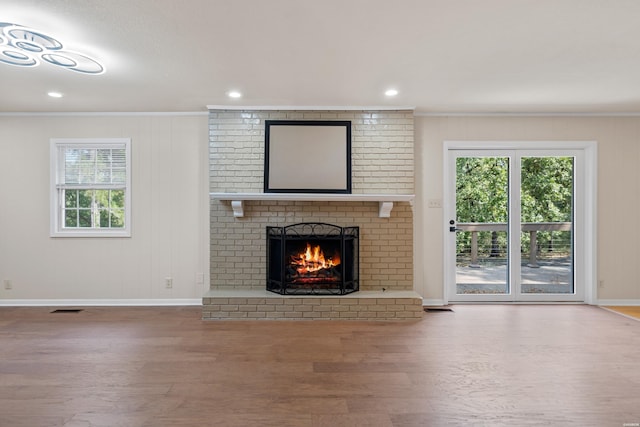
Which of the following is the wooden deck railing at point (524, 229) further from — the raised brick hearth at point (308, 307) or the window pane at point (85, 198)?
the window pane at point (85, 198)

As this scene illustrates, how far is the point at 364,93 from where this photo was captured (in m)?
3.82

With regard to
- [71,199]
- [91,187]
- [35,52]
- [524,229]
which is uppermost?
[35,52]

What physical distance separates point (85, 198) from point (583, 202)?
6.15m

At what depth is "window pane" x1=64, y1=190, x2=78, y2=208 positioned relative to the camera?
15.3 ft

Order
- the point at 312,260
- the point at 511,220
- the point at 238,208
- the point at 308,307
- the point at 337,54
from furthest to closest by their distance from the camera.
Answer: the point at 511,220 < the point at 312,260 < the point at 238,208 < the point at 308,307 < the point at 337,54

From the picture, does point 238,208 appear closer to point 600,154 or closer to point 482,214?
point 482,214

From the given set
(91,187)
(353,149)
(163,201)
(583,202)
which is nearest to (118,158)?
(91,187)

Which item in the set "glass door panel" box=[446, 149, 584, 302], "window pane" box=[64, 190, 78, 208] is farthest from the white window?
"glass door panel" box=[446, 149, 584, 302]

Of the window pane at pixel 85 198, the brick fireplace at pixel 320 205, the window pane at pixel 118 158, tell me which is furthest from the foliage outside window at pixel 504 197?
the window pane at pixel 85 198

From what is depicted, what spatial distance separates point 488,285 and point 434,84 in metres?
2.63

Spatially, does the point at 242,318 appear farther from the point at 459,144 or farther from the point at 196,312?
the point at 459,144

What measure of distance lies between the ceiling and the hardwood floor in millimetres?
2316

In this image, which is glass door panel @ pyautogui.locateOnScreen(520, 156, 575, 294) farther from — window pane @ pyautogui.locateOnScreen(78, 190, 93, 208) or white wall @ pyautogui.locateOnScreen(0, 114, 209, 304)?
window pane @ pyautogui.locateOnScreen(78, 190, 93, 208)

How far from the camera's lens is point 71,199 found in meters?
4.68
